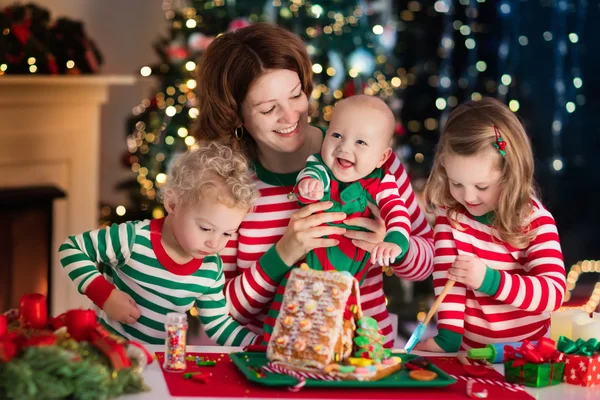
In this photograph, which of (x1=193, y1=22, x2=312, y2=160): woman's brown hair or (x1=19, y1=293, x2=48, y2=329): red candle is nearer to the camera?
(x1=19, y1=293, x2=48, y2=329): red candle

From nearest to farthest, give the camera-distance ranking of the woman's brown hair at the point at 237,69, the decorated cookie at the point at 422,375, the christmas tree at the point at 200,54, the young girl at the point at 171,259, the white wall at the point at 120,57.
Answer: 1. the decorated cookie at the point at 422,375
2. the young girl at the point at 171,259
3. the woman's brown hair at the point at 237,69
4. the christmas tree at the point at 200,54
5. the white wall at the point at 120,57

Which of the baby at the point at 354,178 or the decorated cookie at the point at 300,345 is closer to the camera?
the decorated cookie at the point at 300,345

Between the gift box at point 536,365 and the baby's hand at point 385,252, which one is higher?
the baby's hand at point 385,252

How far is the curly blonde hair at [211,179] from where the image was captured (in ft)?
6.37

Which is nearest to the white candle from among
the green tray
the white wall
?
the green tray

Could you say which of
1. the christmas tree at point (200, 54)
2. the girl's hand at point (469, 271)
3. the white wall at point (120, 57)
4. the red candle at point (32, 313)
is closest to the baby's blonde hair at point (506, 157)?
the girl's hand at point (469, 271)

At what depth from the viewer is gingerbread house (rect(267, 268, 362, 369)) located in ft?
5.47

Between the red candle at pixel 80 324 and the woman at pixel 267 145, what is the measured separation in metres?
0.54

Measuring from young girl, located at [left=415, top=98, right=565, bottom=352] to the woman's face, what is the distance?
352mm

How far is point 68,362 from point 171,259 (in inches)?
22.9

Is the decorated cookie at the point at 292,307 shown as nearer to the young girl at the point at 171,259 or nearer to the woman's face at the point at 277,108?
the young girl at the point at 171,259

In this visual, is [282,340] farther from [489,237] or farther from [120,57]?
[120,57]

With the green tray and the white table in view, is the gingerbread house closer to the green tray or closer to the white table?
the green tray

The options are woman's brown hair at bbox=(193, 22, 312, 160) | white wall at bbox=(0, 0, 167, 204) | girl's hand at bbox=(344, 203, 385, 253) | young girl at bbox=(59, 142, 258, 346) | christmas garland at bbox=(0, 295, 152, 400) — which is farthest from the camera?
white wall at bbox=(0, 0, 167, 204)
